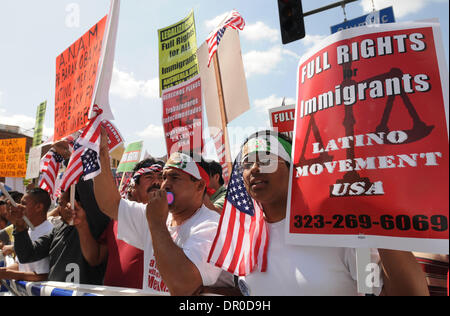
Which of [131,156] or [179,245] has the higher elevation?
[131,156]

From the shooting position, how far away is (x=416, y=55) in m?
1.43

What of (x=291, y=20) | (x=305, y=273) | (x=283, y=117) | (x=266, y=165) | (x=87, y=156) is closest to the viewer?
(x=305, y=273)

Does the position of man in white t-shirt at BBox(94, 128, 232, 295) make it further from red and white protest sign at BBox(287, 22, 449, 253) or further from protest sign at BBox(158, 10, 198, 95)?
protest sign at BBox(158, 10, 198, 95)

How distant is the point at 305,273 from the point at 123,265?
150 centimetres

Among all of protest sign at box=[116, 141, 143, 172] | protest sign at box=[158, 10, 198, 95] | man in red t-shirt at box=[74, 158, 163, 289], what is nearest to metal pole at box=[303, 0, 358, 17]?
protest sign at box=[158, 10, 198, 95]

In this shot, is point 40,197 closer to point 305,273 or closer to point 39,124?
point 305,273

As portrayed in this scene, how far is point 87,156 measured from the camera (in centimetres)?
279

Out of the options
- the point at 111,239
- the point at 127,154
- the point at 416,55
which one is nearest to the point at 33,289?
the point at 111,239

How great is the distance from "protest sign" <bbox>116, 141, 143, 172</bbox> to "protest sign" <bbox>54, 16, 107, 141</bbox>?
4192 mm

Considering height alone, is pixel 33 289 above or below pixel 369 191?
below

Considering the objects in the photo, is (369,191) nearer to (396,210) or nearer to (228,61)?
(396,210)

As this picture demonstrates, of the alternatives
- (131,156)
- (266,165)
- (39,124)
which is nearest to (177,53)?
(131,156)

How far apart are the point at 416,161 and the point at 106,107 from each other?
222 cm

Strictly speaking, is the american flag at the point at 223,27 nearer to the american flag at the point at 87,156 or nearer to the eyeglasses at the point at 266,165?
the american flag at the point at 87,156
